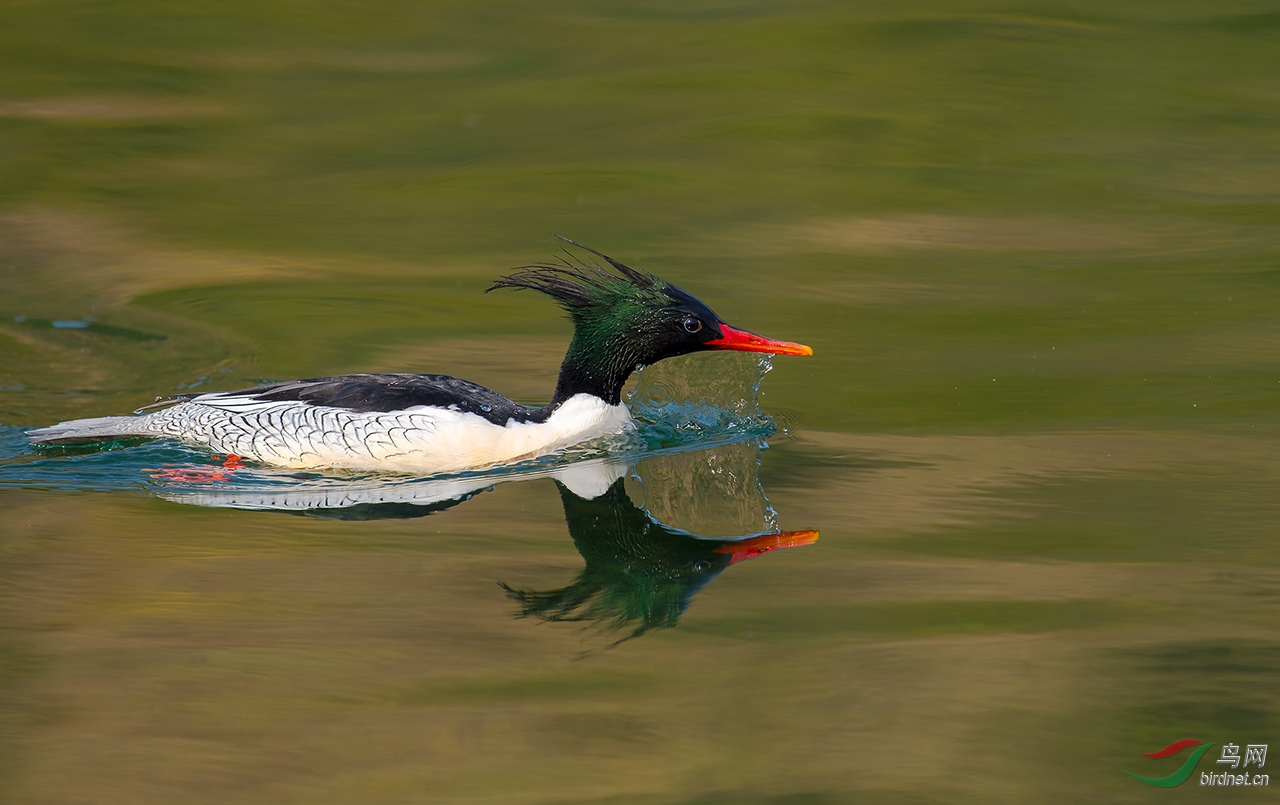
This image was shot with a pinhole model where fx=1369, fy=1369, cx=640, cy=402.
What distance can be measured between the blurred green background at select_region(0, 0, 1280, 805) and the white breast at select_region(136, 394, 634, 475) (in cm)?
44

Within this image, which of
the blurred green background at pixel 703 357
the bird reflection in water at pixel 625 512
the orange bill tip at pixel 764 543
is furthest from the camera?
the orange bill tip at pixel 764 543

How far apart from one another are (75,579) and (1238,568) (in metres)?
4.80

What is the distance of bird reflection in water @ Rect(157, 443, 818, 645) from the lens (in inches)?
216

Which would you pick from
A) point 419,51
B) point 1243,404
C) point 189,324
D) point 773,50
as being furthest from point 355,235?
point 1243,404

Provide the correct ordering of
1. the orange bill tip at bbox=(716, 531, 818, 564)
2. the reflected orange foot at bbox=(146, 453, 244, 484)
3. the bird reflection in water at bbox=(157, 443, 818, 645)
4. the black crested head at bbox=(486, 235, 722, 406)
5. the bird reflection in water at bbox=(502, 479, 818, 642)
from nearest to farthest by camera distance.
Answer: the bird reflection in water at bbox=(502, 479, 818, 642) → the bird reflection in water at bbox=(157, 443, 818, 645) → the orange bill tip at bbox=(716, 531, 818, 564) → the reflected orange foot at bbox=(146, 453, 244, 484) → the black crested head at bbox=(486, 235, 722, 406)

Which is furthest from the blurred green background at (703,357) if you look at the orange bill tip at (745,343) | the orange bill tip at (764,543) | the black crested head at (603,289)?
the black crested head at (603,289)

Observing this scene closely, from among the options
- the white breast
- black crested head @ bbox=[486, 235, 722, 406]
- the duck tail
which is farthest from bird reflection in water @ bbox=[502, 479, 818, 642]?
the duck tail

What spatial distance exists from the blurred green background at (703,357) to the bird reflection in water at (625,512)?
14 cm

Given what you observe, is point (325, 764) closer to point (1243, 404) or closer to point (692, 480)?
point (692, 480)

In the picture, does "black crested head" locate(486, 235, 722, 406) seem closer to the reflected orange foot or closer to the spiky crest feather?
the spiky crest feather

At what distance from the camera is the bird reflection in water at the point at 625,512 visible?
5.49 meters

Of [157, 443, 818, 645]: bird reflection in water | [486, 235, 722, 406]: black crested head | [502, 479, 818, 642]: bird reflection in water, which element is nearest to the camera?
[502, 479, 818, 642]: bird reflection in water

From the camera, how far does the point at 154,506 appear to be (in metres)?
6.57

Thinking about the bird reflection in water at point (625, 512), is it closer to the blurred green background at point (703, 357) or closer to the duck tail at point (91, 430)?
the blurred green background at point (703, 357)
